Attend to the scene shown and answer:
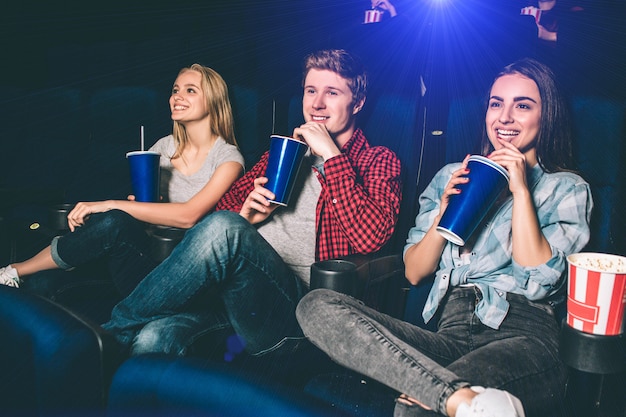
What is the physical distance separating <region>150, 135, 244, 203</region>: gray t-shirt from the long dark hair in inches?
39.2

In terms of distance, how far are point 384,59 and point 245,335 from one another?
129 cm

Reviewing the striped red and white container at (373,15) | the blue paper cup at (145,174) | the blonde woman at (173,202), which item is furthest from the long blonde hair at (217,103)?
the striped red and white container at (373,15)

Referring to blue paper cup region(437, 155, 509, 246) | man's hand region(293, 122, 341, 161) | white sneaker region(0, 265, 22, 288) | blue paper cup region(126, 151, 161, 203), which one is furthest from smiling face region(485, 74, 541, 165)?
white sneaker region(0, 265, 22, 288)

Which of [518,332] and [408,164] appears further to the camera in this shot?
[408,164]

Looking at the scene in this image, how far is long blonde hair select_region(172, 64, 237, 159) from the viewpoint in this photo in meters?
1.91

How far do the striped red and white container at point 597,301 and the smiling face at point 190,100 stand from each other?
1.41 m

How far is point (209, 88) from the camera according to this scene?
1911mm

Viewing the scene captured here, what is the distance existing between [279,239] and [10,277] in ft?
2.70

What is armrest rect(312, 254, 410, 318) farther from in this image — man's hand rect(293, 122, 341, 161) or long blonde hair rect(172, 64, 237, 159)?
long blonde hair rect(172, 64, 237, 159)

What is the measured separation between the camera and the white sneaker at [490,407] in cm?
82

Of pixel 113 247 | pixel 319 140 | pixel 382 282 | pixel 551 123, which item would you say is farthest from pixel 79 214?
pixel 551 123

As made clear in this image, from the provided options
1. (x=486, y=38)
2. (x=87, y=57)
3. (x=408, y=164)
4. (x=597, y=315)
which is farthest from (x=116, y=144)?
(x=597, y=315)

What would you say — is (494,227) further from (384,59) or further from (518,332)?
(384,59)

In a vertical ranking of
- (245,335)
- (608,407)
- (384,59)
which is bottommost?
(245,335)
